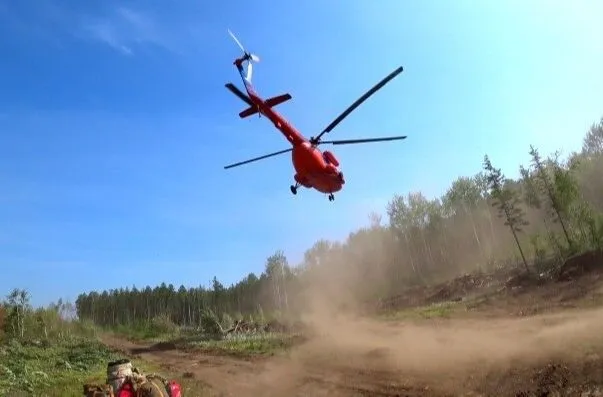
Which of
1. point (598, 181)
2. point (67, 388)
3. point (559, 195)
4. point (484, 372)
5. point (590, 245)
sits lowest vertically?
point (484, 372)

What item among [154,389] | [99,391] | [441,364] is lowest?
[441,364]

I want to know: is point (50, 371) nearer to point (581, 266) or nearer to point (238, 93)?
point (238, 93)

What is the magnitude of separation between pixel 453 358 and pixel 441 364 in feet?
2.66

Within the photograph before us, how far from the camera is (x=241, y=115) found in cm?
1839

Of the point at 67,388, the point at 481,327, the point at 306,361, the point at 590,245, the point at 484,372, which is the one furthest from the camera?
the point at 590,245

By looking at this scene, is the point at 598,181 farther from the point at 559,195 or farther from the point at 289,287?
the point at 289,287

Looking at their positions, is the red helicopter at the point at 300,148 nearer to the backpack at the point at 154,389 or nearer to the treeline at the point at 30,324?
the backpack at the point at 154,389

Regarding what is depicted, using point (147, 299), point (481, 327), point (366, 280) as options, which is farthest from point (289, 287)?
point (481, 327)

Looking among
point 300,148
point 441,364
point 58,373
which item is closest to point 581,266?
point 441,364

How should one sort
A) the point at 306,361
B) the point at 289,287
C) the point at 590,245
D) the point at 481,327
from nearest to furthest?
the point at 306,361
the point at 481,327
the point at 590,245
the point at 289,287

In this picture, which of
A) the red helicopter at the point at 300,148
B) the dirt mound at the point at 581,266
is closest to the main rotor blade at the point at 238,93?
the red helicopter at the point at 300,148

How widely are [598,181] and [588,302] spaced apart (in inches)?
2016

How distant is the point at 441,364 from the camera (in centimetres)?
1727

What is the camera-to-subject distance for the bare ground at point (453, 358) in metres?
13.1
